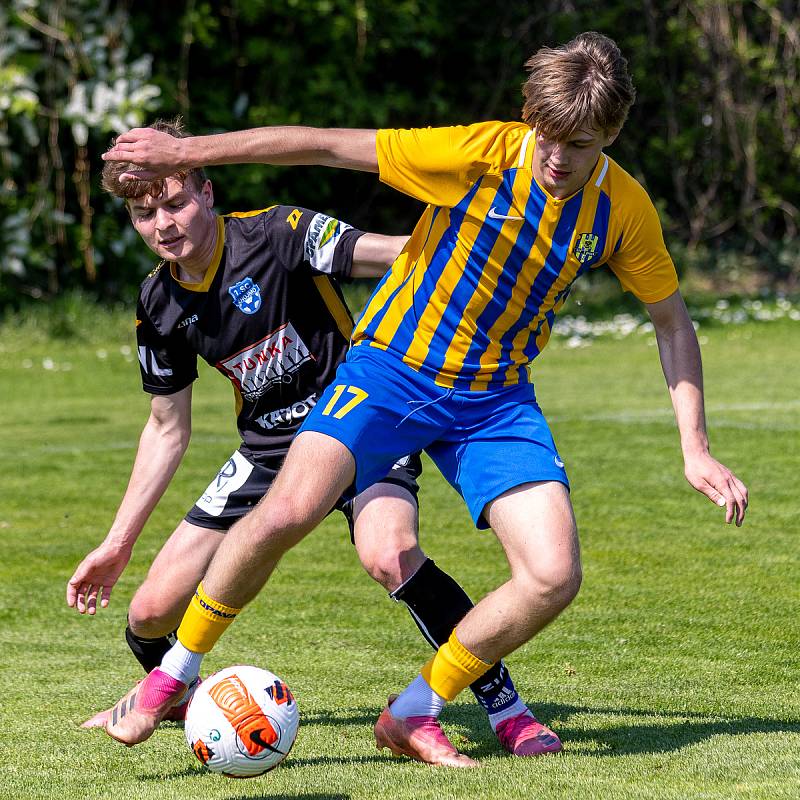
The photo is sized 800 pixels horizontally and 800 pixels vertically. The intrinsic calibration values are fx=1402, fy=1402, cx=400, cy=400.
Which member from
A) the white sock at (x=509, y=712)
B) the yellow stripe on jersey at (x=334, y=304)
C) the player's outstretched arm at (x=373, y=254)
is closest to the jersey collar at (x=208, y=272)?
the yellow stripe on jersey at (x=334, y=304)

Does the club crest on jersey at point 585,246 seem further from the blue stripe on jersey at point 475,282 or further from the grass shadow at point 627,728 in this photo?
the grass shadow at point 627,728

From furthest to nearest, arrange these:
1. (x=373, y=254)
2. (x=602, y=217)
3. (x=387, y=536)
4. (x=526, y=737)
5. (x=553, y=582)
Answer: (x=373, y=254) → (x=387, y=536) → (x=526, y=737) → (x=602, y=217) → (x=553, y=582)

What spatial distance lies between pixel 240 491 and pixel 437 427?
2.70ft

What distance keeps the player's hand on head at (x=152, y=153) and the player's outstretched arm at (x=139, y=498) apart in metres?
1.06

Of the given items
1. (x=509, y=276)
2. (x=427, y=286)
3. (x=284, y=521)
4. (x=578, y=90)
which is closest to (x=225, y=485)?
(x=284, y=521)

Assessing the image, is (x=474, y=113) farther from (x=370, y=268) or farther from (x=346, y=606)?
(x=370, y=268)

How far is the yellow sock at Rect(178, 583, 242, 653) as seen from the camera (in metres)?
4.17

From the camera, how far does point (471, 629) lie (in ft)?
13.5

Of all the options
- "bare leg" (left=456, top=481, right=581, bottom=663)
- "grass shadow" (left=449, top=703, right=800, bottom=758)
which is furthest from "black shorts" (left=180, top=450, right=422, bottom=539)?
"grass shadow" (left=449, top=703, right=800, bottom=758)

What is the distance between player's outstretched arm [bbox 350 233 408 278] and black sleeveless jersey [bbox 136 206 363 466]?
0.17 ft

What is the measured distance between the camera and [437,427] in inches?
168

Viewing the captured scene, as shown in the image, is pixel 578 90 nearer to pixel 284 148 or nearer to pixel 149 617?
pixel 284 148

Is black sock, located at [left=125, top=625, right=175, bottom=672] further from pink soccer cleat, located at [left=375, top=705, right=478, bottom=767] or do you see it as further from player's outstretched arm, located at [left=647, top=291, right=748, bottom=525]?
player's outstretched arm, located at [left=647, top=291, right=748, bottom=525]

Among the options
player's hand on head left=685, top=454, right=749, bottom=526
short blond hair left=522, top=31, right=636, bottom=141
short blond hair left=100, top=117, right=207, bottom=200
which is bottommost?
player's hand on head left=685, top=454, right=749, bottom=526
